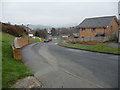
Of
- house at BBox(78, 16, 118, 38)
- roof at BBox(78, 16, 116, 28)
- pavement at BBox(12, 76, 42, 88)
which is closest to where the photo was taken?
pavement at BBox(12, 76, 42, 88)

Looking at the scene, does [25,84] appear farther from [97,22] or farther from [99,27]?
[97,22]

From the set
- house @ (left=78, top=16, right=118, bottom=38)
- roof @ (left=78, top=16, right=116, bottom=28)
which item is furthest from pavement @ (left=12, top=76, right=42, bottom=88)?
roof @ (left=78, top=16, right=116, bottom=28)

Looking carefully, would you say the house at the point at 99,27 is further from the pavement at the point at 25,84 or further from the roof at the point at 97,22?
the pavement at the point at 25,84

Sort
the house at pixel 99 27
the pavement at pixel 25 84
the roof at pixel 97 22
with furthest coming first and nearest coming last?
the roof at pixel 97 22, the house at pixel 99 27, the pavement at pixel 25 84

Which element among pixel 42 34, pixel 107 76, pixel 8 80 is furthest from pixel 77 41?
pixel 42 34

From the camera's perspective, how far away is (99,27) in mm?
32688

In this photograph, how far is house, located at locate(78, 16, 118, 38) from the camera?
3231 cm

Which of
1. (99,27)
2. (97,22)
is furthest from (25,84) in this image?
(97,22)

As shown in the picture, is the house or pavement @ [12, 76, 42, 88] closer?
pavement @ [12, 76, 42, 88]

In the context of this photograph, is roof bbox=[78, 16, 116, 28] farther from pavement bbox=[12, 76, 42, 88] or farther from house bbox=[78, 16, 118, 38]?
pavement bbox=[12, 76, 42, 88]

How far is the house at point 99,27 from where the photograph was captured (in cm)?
3231

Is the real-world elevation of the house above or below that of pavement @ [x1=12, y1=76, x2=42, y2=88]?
above

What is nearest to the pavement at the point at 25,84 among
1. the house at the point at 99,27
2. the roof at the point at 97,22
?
the house at the point at 99,27

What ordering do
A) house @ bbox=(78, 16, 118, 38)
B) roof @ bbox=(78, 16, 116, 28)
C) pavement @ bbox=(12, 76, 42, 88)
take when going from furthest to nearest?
roof @ bbox=(78, 16, 116, 28)
house @ bbox=(78, 16, 118, 38)
pavement @ bbox=(12, 76, 42, 88)
